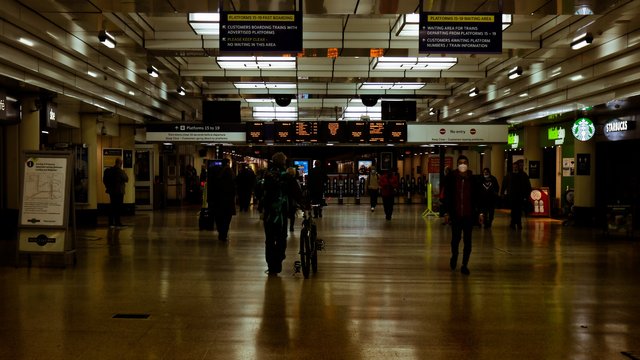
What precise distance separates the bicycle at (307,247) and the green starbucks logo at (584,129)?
1062 cm

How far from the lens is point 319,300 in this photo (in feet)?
23.3

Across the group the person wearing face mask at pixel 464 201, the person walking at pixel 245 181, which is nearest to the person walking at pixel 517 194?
the person wearing face mask at pixel 464 201

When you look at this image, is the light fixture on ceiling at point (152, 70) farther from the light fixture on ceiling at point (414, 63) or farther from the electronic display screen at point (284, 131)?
the light fixture on ceiling at point (414, 63)

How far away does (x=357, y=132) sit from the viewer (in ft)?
68.3

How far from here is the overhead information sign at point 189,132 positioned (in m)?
20.3

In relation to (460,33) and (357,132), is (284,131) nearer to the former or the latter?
(357,132)

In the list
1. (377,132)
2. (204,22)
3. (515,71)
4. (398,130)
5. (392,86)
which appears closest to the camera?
(204,22)

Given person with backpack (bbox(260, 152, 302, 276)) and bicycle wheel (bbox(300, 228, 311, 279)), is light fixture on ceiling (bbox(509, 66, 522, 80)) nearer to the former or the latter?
person with backpack (bbox(260, 152, 302, 276))

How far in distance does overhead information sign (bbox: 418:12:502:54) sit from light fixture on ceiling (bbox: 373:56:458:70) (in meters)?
5.51

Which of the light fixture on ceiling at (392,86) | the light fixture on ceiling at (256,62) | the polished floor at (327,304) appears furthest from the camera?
the light fixture on ceiling at (392,86)

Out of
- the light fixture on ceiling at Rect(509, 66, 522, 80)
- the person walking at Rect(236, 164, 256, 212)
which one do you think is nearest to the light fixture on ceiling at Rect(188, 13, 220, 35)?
the light fixture on ceiling at Rect(509, 66, 522, 80)

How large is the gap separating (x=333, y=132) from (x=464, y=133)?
14.3 feet

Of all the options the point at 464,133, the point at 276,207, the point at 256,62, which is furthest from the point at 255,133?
the point at 276,207

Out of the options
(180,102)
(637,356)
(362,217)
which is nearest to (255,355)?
(637,356)
